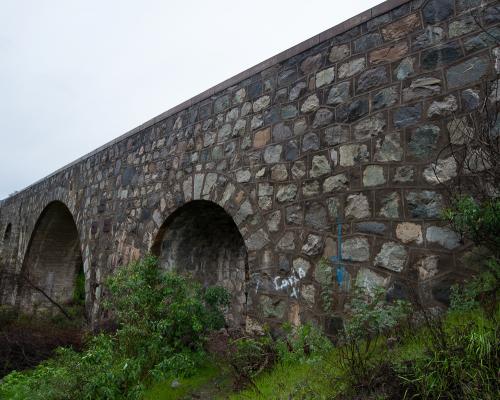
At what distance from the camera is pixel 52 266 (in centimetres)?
1279

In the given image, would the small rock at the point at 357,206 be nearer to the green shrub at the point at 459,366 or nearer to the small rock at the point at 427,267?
the small rock at the point at 427,267

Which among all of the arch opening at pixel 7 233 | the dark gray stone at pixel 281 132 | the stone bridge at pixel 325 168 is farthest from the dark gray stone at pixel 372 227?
the arch opening at pixel 7 233

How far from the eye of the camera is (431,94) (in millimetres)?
3217

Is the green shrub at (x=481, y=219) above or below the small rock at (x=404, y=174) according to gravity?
below

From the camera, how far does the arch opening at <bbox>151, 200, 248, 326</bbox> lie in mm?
5895

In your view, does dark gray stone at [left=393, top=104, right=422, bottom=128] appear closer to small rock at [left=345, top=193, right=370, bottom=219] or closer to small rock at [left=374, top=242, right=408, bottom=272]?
small rock at [left=345, top=193, right=370, bottom=219]

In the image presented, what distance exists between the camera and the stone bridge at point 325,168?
3119 mm

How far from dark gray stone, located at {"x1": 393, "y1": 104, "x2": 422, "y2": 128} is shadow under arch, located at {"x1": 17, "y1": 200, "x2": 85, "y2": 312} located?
10.5 metres

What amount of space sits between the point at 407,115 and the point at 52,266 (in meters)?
12.2

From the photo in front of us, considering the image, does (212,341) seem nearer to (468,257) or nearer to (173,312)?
(173,312)

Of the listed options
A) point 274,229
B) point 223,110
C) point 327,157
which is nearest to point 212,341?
point 274,229

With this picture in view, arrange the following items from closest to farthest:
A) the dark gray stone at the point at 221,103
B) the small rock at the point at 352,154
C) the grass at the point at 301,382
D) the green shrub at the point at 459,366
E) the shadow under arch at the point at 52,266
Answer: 1. the green shrub at the point at 459,366
2. the grass at the point at 301,382
3. the small rock at the point at 352,154
4. the dark gray stone at the point at 221,103
5. the shadow under arch at the point at 52,266

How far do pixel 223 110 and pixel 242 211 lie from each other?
1.38 metres

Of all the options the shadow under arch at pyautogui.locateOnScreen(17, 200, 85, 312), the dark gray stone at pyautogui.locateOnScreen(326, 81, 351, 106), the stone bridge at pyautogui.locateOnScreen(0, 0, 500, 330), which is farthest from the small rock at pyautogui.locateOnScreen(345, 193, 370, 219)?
the shadow under arch at pyautogui.locateOnScreen(17, 200, 85, 312)
